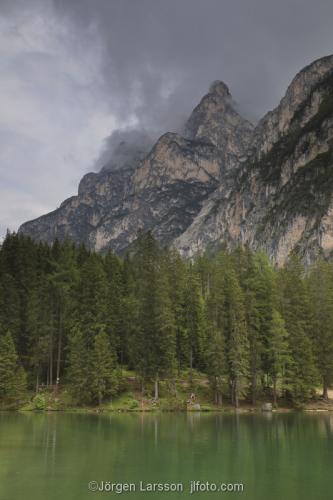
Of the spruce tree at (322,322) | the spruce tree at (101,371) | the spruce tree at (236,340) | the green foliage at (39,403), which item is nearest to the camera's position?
the spruce tree at (101,371)

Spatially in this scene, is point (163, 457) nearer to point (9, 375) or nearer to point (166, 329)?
point (166, 329)

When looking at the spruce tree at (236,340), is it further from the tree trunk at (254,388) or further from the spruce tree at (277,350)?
the spruce tree at (277,350)

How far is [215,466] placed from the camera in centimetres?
2166

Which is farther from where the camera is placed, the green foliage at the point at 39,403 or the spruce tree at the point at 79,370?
the green foliage at the point at 39,403

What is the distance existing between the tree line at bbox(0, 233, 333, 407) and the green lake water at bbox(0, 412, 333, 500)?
11473 millimetres

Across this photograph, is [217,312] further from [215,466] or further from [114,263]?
[215,466]

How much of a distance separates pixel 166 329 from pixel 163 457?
30683 millimetres

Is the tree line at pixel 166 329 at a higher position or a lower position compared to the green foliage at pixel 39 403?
higher

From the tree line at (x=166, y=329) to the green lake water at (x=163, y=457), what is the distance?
37.6 feet

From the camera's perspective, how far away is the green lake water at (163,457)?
17141 millimetres

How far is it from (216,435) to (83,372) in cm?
2180

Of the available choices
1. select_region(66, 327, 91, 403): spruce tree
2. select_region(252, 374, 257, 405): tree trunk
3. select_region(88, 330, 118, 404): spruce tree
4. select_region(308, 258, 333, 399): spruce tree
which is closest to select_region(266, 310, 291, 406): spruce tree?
select_region(252, 374, 257, 405): tree trunk

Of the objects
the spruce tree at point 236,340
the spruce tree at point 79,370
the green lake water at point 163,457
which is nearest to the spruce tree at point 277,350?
the spruce tree at point 236,340

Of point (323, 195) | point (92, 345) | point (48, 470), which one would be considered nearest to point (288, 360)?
point (92, 345)
